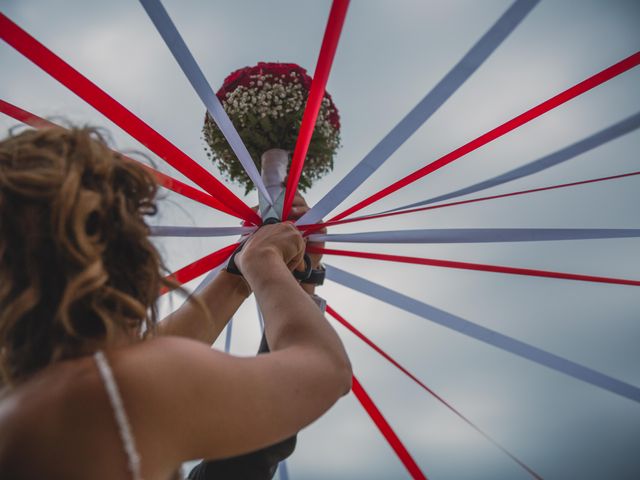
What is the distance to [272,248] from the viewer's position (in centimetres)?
115

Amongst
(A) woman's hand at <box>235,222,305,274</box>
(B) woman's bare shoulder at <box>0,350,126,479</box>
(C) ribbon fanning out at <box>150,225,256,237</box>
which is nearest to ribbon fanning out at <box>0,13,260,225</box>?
A: (C) ribbon fanning out at <box>150,225,256,237</box>

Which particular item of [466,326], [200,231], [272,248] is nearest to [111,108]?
[200,231]

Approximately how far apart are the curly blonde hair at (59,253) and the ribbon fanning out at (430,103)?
94 centimetres

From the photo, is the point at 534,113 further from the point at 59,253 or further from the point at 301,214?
the point at 59,253

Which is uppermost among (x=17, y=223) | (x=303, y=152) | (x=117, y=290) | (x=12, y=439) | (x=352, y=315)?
(x=303, y=152)

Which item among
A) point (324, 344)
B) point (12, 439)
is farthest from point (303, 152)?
point (12, 439)

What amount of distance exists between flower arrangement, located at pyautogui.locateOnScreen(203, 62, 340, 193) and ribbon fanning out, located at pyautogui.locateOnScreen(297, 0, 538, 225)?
2.24ft

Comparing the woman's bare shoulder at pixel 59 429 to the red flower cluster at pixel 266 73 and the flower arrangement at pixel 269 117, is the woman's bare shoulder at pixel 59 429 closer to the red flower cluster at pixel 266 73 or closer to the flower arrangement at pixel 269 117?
the flower arrangement at pixel 269 117

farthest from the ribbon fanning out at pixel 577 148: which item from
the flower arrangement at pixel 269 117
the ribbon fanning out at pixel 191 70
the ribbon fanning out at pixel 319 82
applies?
the flower arrangement at pixel 269 117

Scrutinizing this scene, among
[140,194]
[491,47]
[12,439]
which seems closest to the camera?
[12,439]

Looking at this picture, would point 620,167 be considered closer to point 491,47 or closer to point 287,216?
point 491,47

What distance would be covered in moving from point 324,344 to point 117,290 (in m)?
0.40

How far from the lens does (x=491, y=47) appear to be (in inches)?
47.9

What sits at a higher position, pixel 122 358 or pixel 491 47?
pixel 491 47
